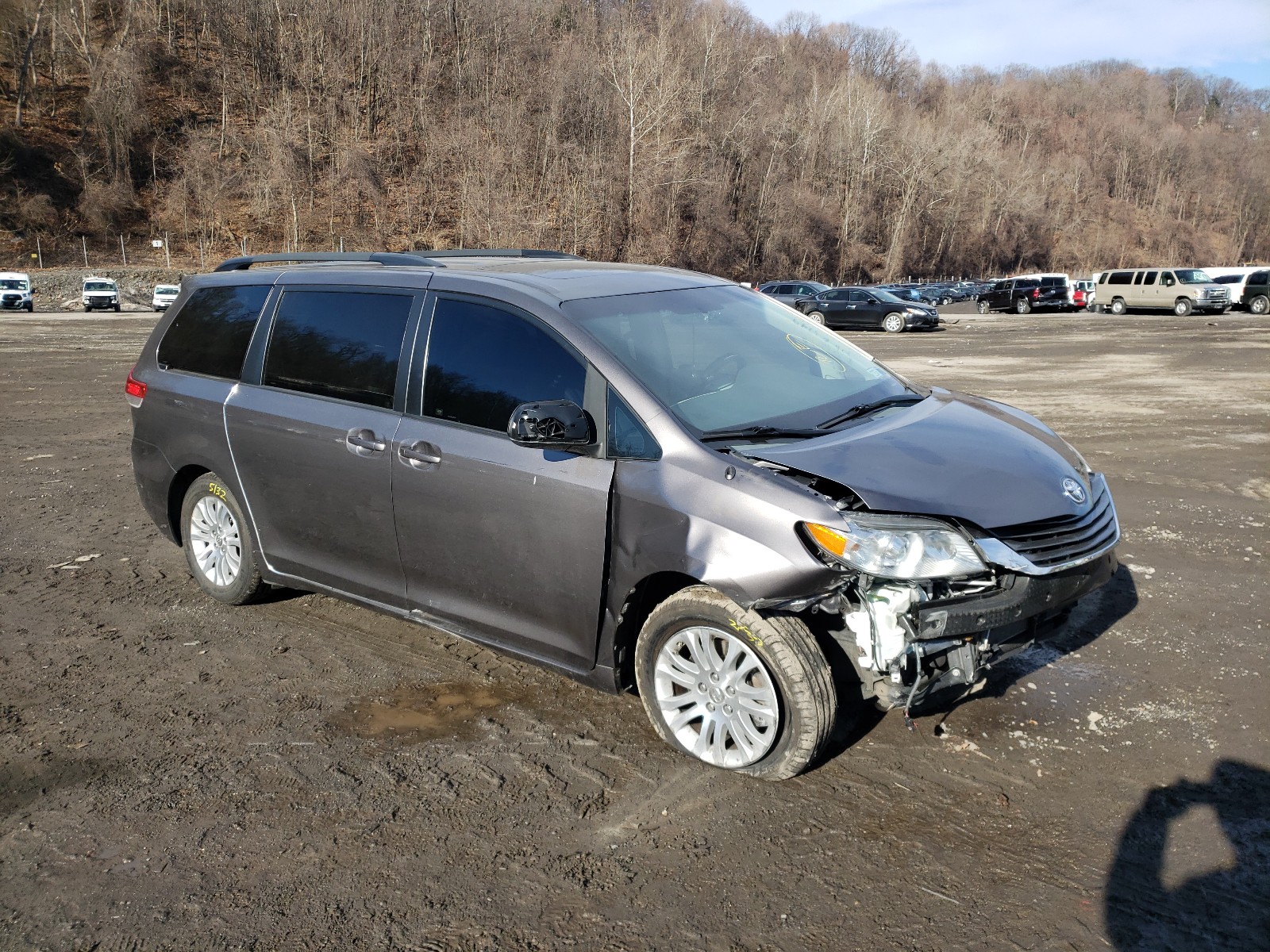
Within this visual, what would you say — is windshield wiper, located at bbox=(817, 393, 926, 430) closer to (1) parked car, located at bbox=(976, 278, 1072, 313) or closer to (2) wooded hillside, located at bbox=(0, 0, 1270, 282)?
(1) parked car, located at bbox=(976, 278, 1072, 313)

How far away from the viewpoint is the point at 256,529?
206 inches

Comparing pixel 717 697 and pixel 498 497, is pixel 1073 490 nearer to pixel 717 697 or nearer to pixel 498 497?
pixel 717 697

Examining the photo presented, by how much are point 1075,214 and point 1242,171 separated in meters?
34.3

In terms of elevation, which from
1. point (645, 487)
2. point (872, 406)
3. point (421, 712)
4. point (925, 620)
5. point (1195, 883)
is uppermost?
point (872, 406)

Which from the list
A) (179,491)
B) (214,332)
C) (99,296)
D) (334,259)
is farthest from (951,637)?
(99,296)

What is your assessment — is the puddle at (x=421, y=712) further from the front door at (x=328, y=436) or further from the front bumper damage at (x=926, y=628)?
the front bumper damage at (x=926, y=628)

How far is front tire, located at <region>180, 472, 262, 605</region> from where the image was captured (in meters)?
5.38

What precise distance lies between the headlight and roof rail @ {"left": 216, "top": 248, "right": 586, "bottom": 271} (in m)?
2.41

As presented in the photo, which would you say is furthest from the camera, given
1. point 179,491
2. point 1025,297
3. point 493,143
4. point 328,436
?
point 493,143

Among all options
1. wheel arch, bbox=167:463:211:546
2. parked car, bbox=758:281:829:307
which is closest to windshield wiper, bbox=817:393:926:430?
wheel arch, bbox=167:463:211:546

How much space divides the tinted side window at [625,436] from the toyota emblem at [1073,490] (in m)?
1.65

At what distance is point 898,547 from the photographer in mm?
3439

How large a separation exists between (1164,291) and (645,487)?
4258 centimetres

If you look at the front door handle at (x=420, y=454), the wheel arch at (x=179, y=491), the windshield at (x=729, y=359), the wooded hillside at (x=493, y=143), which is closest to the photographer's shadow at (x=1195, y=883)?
the windshield at (x=729, y=359)
